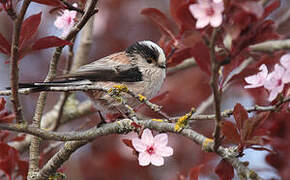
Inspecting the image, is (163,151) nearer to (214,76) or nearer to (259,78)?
(259,78)

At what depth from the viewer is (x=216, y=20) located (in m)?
1.30

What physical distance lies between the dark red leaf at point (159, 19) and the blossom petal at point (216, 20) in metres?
1.10

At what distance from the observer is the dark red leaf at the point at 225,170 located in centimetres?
172

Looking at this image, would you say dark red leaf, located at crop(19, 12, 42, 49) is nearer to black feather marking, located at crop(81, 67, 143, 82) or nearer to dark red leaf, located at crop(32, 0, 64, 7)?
dark red leaf, located at crop(32, 0, 64, 7)

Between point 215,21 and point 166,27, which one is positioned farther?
point 166,27

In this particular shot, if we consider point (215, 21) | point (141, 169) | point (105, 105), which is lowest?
point (141, 169)

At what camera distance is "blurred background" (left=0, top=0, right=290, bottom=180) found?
13.4 ft

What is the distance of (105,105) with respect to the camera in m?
3.00

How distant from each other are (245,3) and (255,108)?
0.76m

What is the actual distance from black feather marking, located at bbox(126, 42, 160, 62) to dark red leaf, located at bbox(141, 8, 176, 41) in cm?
63

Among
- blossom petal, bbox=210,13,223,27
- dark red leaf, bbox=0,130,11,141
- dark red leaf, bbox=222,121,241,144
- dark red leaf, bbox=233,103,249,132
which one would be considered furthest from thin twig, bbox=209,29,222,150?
dark red leaf, bbox=0,130,11,141

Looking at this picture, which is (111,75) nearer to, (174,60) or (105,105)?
(105,105)

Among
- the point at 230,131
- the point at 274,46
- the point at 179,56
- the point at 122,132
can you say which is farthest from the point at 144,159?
the point at 274,46

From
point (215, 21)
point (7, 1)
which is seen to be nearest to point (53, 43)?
point (7, 1)
